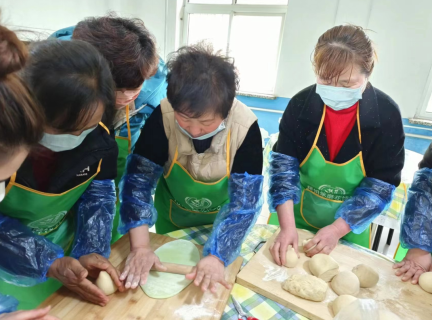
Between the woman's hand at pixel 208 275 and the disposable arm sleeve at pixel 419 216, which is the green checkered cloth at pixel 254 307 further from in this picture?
the disposable arm sleeve at pixel 419 216

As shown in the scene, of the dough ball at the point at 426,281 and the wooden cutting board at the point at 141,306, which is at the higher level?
the dough ball at the point at 426,281

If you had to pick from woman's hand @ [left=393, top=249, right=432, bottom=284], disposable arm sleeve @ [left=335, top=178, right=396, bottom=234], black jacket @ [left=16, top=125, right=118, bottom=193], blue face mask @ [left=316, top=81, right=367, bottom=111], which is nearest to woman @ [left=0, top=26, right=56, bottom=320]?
black jacket @ [left=16, top=125, right=118, bottom=193]

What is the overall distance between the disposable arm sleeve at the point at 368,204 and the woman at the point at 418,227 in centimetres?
8

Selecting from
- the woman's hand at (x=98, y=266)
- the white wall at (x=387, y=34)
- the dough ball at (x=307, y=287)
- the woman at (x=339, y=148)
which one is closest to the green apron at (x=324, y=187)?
the woman at (x=339, y=148)

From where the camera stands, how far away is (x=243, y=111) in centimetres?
103

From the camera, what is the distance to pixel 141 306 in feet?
2.74

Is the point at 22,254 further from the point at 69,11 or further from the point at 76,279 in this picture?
the point at 69,11

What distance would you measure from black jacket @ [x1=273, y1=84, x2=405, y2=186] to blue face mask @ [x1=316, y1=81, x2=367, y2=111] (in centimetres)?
6

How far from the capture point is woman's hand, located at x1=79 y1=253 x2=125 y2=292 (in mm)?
863

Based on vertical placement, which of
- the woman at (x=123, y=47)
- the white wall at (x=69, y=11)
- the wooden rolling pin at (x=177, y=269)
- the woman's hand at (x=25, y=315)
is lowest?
the wooden rolling pin at (x=177, y=269)

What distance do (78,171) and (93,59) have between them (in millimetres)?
357

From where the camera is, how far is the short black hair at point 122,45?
882 millimetres

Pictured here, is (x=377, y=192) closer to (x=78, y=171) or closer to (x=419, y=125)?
(x=78, y=171)

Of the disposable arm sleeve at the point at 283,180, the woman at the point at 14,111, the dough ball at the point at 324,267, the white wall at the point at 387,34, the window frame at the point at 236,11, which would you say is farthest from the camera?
the window frame at the point at 236,11
